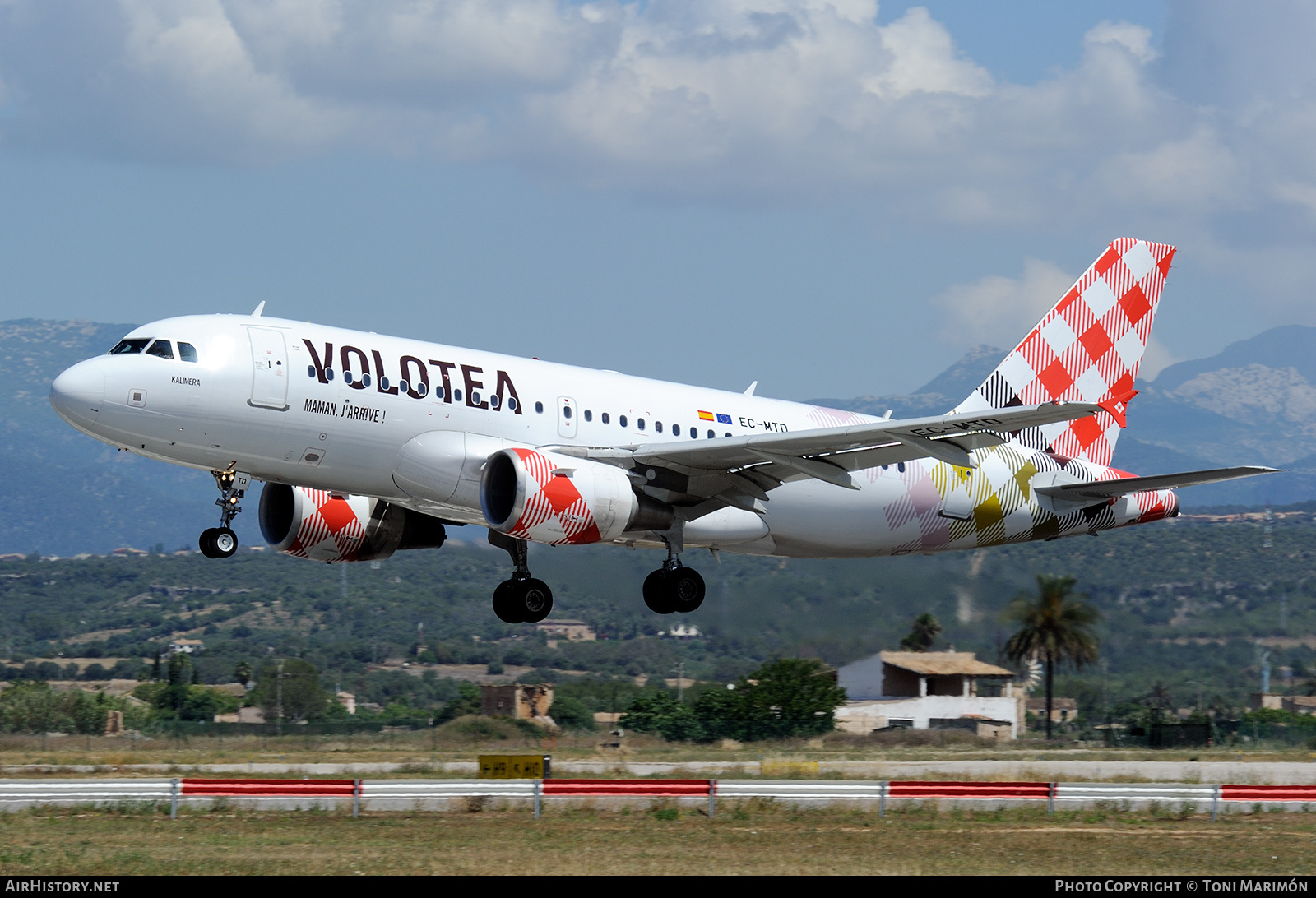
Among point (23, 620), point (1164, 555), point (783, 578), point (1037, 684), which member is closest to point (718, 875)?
point (783, 578)

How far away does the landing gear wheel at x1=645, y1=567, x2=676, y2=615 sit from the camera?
33219 millimetres

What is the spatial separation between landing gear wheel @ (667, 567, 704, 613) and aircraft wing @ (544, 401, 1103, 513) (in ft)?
5.26

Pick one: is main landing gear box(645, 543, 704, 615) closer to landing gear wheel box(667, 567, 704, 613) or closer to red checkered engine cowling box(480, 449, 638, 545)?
landing gear wheel box(667, 567, 704, 613)

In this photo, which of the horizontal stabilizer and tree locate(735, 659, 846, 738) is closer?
the horizontal stabilizer

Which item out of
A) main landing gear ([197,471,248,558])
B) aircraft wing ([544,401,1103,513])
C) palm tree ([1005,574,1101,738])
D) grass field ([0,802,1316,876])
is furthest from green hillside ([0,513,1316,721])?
grass field ([0,802,1316,876])

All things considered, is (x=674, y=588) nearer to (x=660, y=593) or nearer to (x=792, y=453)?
(x=660, y=593)

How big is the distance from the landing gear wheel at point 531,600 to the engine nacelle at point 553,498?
3687mm

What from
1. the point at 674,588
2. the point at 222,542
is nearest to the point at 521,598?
the point at 674,588

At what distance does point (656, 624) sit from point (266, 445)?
8013 cm

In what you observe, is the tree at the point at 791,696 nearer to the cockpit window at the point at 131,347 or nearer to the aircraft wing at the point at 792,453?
the aircraft wing at the point at 792,453

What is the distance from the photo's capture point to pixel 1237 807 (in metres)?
32.9

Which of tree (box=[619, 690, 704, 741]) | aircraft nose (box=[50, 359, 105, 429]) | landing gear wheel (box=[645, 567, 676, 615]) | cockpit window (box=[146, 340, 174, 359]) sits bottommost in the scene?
tree (box=[619, 690, 704, 741])

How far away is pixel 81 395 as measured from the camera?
27.2 meters
